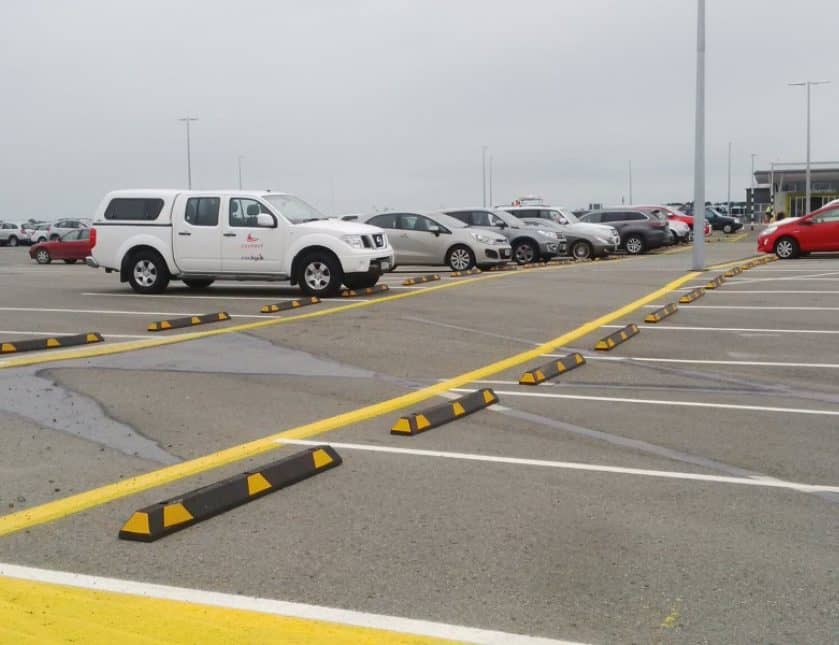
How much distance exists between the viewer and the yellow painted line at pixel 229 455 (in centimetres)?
530

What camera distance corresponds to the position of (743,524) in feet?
16.8

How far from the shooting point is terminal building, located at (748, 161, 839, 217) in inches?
3187

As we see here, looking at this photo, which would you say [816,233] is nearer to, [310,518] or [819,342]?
[819,342]

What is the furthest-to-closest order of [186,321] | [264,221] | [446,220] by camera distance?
[446,220]
[264,221]
[186,321]

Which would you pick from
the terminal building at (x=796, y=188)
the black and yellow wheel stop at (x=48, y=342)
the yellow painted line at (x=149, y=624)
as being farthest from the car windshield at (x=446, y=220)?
the terminal building at (x=796, y=188)

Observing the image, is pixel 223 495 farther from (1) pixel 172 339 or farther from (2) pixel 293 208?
(2) pixel 293 208

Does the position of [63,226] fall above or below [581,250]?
above

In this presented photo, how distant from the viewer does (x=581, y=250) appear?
96.6 feet

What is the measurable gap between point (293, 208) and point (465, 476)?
12.3m

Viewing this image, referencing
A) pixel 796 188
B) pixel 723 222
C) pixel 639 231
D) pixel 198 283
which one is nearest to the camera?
pixel 198 283

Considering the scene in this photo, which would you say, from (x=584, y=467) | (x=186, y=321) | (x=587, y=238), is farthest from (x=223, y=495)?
(x=587, y=238)

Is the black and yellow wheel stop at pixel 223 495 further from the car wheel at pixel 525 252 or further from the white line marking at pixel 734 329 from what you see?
the car wheel at pixel 525 252

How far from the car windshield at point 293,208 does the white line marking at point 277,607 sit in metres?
13.2

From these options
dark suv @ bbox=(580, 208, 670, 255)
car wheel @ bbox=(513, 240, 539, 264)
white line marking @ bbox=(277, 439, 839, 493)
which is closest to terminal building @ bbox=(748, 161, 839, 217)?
dark suv @ bbox=(580, 208, 670, 255)
